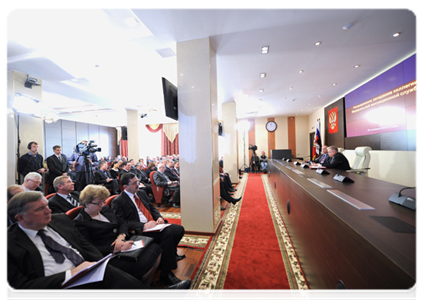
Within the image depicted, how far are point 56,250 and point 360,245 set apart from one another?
178 centimetres

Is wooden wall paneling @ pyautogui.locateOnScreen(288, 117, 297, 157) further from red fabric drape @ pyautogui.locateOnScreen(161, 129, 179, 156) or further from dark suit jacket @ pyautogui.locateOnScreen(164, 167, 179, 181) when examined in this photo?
dark suit jacket @ pyautogui.locateOnScreen(164, 167, 179, 181)

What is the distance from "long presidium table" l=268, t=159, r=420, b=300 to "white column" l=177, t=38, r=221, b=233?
139cm

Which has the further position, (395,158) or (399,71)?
(395,158)

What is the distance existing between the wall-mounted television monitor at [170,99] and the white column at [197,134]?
94 mm

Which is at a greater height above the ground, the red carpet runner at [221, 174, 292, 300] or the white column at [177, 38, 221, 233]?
the white column at [177, 38, 221, 233]

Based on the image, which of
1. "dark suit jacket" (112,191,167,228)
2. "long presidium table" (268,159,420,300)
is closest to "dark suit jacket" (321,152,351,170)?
"long presidium table" (268,159,420,300)

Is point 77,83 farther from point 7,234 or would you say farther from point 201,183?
point 7,234

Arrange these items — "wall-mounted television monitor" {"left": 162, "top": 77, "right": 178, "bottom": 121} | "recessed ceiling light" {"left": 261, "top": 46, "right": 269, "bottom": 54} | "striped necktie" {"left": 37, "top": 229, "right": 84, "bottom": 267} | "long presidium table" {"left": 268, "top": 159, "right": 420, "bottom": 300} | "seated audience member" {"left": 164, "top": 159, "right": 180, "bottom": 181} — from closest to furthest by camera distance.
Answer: "long presidium table" {"left": 268, "top": 159, "right": 420, "bottom": 300} → "striped necktie" {"left": 37, "top": 229, "right": 84, "bottom": 267} → "wall-mounted television monitor" {"left": 162, "top": 77, "right": 178, "bottom": 121} → "recessed ceiling light" {"left": 261, "top": 46, "right": 269, "bottom": 54} → "seated audience member" {"left": 164, "top": 159, "right": 180, "bottom": 181}

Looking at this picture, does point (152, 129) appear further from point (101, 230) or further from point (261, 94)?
point (101, 230)

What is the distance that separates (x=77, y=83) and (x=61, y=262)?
16.9 feet

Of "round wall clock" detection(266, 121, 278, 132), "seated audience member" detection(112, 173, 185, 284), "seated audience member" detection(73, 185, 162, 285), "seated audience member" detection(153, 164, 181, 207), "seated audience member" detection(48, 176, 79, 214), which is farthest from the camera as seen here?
"round wall clock" detection(266, 121, 278, 132)

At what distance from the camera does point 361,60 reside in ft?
12.9

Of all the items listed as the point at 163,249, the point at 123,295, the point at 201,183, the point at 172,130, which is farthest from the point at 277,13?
the point at 172,130

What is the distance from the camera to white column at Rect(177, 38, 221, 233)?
277 centimetres
